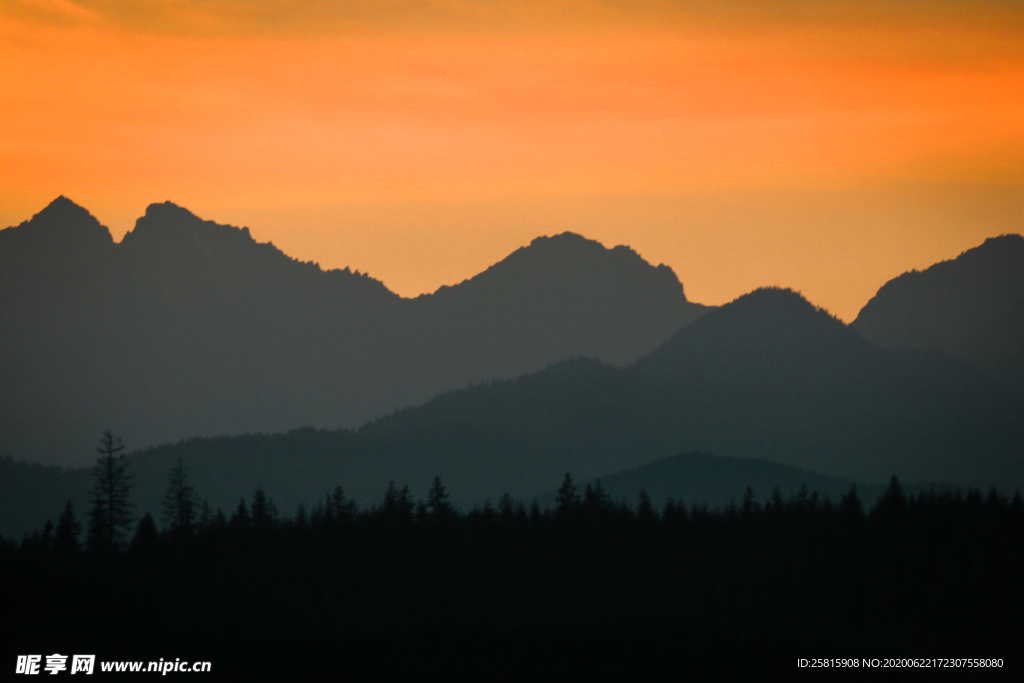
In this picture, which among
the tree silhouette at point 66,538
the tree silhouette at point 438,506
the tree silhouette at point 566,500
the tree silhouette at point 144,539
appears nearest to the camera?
the tree silhouette at point 66,538

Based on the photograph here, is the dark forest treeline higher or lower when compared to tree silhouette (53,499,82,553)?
lower

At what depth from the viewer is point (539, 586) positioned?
159250 mm

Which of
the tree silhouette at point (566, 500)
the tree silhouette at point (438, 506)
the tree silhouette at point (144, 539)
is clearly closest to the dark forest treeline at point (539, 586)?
the tree silhouette at point (144, 539)

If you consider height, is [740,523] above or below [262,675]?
above

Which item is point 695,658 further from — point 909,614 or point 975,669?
point 909,614

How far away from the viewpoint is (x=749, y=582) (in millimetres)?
158125

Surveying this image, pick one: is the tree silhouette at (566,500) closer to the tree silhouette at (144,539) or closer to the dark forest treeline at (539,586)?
the dark forest treeline at (539,586)

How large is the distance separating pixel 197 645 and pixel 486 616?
98.8ft

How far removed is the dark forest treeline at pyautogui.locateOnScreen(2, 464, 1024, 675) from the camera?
438 feet

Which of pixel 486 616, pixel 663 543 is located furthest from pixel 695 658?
pixel 663 543

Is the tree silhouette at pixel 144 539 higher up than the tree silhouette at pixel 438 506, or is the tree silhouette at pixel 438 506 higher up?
the tree silhouette at pixel 438 506

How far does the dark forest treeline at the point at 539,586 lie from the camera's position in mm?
133375

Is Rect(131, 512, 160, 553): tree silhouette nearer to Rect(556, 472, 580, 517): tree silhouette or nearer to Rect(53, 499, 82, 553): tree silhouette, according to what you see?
Rect(53, 499, 82, 553): tree silhouette

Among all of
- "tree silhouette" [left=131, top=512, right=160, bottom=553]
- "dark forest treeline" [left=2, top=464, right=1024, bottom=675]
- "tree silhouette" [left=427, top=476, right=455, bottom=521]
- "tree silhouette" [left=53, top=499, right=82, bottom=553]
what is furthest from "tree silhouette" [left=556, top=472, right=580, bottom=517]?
"tree silhouette" [left=53, top=499, right=82, bottom=553]
